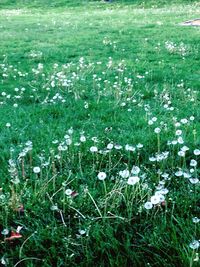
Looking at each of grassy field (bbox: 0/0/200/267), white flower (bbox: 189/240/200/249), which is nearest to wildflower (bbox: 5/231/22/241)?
grassy field (bbox: 0/0/200/267)

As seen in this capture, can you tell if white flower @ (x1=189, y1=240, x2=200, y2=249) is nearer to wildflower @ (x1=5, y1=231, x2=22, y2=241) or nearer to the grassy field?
the grassy field

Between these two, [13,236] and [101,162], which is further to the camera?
[101,162]

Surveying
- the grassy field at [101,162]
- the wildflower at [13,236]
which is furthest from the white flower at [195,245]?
the wildflower at [13,236]

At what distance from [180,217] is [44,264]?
1.46 m

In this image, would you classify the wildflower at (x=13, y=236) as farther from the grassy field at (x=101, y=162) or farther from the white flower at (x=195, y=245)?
the white flower at (x=195, y=245)

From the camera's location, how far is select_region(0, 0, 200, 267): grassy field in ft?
12.5

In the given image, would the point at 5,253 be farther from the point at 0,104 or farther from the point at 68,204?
the point at 0,104

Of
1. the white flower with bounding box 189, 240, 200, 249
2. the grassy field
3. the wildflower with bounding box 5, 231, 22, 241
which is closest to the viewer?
the white flower with bounding box 189, 240, 200, 249

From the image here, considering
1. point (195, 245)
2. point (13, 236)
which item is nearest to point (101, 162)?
point (13, 236)

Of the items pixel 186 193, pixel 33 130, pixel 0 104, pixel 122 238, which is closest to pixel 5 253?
pixel 122 238

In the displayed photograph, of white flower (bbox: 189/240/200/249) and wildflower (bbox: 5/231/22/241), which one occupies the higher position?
white flower (bbox: 189/240/200/249)

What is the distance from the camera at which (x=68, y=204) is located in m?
4.36

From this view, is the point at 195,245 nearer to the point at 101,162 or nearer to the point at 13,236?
the point at 13,236

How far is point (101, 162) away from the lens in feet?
17.4
